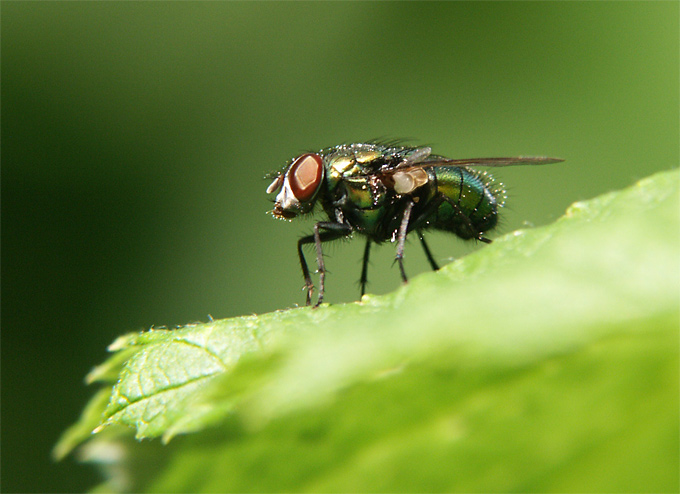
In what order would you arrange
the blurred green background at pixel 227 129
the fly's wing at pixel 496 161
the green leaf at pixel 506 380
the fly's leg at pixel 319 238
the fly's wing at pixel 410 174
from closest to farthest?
the green leaf at pixel 506 380, the fly's wing at pixel 496 161, the fly's leg at pixel 319 238, the fly's wing at pixel 410 174, the blurred green background at pixel 227 129

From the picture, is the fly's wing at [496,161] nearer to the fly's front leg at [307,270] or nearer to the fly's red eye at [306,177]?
the fly's red eye at [306,177]

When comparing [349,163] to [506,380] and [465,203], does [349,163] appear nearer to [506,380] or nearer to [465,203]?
[465,203]

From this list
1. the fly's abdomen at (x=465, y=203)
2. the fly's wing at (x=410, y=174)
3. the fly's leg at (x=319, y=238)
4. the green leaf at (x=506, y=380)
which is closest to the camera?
the green leaf at (x=506, y=380)

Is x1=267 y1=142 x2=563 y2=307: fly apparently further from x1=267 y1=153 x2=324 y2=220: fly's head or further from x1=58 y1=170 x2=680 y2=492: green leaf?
x1=58 y1=170 x2=680 y2=492: green leaf

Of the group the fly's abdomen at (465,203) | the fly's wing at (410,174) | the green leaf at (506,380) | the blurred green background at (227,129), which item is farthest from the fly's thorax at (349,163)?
the green leaf at (506,380)

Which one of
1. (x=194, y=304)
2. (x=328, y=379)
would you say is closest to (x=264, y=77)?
(x=194, y=304)

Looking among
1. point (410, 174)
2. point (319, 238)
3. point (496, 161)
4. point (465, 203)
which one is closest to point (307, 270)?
point (319, 238)
